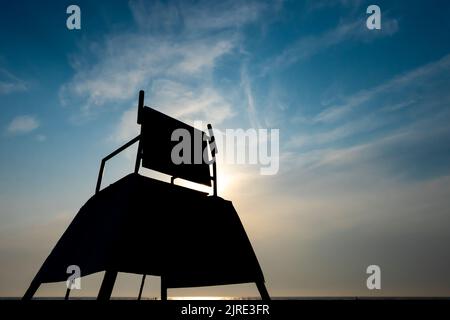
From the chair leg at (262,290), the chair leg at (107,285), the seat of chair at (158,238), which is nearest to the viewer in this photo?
the chair leg at (107,285)

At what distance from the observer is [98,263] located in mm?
6785

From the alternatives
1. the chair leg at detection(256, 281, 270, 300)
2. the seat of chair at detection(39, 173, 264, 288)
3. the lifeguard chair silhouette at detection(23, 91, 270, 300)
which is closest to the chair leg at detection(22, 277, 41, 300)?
the lifeguard chair silhouette at detection(23, 91, 270, 300)

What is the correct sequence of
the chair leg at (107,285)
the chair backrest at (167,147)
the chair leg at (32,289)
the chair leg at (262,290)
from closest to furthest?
1. the chair leg at (107,285)
2. the chair leg at (32,289)
3. the chair backrest at (167,147)
4. the chair leg at (262,290)

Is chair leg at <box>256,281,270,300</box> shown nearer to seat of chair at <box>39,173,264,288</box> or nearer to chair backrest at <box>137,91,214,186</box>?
seat of chair at <box>39,173,264,288</box>

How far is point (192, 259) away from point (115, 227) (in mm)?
2048

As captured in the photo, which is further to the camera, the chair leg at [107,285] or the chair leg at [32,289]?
the chair leg at [32,289]

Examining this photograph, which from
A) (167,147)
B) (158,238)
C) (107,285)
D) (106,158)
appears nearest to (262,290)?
(158,238)

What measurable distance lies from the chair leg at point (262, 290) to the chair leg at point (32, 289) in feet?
17.9

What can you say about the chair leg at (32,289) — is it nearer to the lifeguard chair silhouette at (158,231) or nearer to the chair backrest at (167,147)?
the lifeguard chair silhouette at (158,231)

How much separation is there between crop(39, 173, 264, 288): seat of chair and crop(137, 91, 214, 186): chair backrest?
507mm

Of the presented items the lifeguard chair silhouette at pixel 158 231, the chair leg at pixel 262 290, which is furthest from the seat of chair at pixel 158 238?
the chair leg at pixel 262 290

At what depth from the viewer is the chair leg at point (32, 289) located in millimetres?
8155

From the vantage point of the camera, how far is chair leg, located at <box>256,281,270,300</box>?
342 inches
